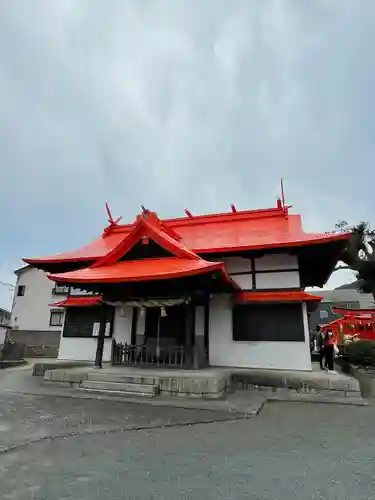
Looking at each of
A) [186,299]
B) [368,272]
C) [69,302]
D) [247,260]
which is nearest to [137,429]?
[186,299]

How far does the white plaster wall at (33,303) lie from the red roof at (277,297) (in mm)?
21032

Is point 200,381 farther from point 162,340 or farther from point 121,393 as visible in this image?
point 162,340

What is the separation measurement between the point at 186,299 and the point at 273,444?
16.8ft

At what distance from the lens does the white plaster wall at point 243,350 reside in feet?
32.3

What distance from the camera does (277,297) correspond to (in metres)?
10.2

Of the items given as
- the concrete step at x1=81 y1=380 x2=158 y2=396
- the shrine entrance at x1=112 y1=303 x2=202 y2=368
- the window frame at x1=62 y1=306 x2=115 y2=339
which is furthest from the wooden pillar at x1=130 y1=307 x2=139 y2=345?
the concrete step at x1=81 y1=380 x2=158 y2=396

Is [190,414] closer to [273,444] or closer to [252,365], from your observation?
[273,444]

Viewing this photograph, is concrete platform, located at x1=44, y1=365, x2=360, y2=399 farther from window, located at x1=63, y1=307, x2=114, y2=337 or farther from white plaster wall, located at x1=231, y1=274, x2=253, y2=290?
window, located at x1=63, y1=307, x2=114, y2=337

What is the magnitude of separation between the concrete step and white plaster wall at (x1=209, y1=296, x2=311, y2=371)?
3.54m

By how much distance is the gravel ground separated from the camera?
2850mm

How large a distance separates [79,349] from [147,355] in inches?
141

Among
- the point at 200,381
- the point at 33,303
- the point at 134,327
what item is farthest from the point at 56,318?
the point at 200,381

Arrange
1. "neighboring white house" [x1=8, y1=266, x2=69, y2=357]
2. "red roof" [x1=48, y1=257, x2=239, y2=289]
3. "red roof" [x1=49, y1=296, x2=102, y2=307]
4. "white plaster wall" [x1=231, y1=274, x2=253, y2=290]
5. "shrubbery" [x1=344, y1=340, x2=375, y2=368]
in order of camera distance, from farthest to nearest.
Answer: "neighboring white house" [x1=8, y1=266, x2=69, y2=357] → "red roof" [x1=49, y1=296, x2=102, y2=307] → "shrubbery" [x1=344, y1=340, x2=375, y2=368] → "white plaster wall" [x1=231, y1=274, x2=253, y2=290] → "red roof" [x1=48, y1=257, x2=239, y2=289]

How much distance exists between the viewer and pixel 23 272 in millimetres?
29672
